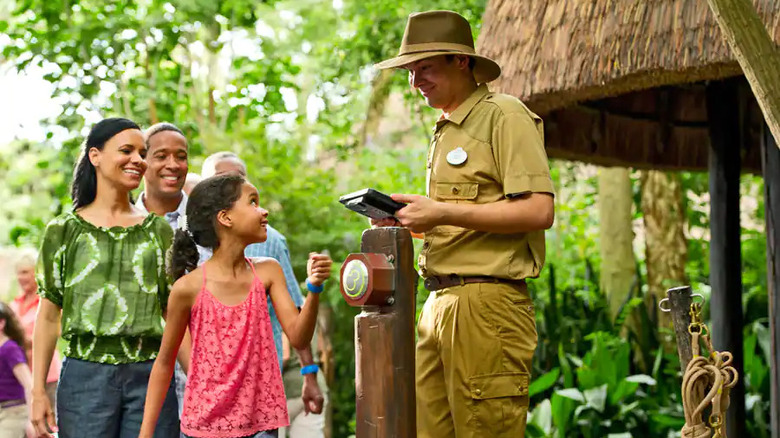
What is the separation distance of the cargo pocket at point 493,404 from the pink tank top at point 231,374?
642 mm

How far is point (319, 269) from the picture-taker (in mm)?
3123

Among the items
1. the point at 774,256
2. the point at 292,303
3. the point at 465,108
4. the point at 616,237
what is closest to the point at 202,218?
the point at 292,303

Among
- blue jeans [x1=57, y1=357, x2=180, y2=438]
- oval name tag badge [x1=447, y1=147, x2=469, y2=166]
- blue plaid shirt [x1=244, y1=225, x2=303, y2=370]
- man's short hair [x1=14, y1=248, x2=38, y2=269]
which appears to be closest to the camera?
oval name tag badge [x1=447, y1=147, x2=469, y2=166]

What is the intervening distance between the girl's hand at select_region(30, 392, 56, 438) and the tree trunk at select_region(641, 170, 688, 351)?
6.93 m

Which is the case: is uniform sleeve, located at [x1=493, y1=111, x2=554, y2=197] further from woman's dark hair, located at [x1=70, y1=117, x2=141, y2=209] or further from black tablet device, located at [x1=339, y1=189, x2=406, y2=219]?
woman's dark hair, located at [x1=70, y1=117, x2=141, y2=209]

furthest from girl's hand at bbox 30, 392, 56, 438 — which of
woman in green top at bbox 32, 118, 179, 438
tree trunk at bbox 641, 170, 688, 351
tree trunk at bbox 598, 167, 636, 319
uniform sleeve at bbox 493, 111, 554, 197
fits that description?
tree trunk at bbox 641, 170, 688, 351

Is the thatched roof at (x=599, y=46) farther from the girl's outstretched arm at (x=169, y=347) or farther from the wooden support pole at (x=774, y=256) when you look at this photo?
the girl's outstretched arm at (x=169, y=347)

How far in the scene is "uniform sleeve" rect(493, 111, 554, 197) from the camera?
10.0 feet

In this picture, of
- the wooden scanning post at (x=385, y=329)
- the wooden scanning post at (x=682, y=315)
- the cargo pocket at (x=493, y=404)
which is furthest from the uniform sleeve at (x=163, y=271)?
the wooden scanning post at (x=682, y=315)

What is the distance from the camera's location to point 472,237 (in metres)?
3.17

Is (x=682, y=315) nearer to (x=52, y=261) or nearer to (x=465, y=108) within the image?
(x=465, y=108)

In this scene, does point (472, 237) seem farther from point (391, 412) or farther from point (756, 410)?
point (756, 410)

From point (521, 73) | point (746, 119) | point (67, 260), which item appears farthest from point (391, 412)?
point (746, 119)

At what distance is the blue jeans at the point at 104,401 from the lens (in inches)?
133
